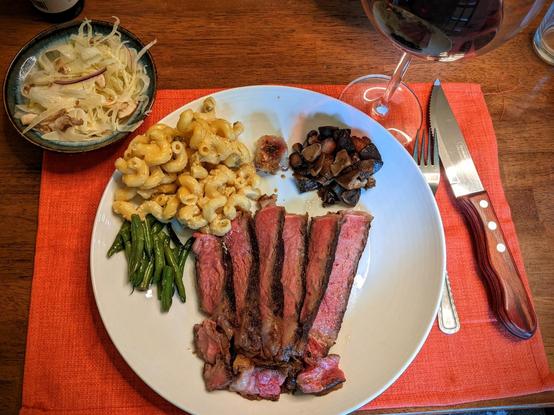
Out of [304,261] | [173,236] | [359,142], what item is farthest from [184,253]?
[359,142]

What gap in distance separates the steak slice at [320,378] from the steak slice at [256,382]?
7 centimetres

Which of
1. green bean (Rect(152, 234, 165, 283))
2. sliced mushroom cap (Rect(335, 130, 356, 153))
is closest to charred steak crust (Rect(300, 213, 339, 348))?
sliced mushroom cap (Rect(335, 130, 356, 153))

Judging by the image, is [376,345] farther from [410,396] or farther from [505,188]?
[505,188]

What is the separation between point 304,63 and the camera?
213 centimetres

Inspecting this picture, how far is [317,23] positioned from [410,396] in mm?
1761

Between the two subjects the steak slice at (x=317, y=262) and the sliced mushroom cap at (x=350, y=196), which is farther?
the sliced mushroom cap at (x=350, y=196)

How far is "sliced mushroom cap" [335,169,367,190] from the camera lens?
1.73 metres

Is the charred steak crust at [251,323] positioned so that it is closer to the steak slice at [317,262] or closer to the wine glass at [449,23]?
the steak slice at [317,262]

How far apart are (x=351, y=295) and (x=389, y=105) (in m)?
0.93

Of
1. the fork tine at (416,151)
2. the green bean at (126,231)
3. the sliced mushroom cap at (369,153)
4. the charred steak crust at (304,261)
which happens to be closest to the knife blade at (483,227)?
the fork tine at (416,151)

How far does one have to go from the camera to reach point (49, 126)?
1.75 m

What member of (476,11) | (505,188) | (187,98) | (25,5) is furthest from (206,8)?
(505,188)

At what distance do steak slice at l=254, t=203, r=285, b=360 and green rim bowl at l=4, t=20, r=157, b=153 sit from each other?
2.20 ft

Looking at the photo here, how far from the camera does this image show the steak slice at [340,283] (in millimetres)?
1555
